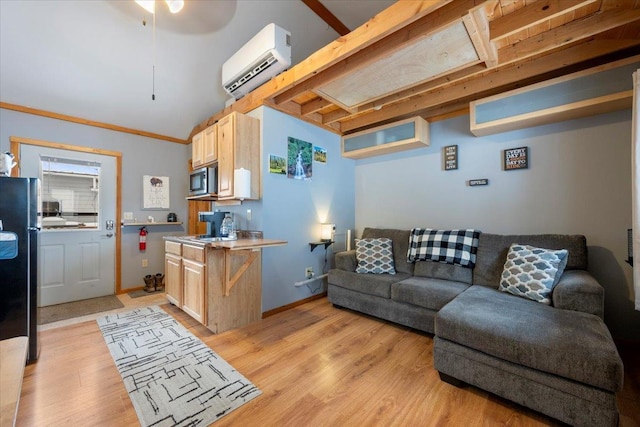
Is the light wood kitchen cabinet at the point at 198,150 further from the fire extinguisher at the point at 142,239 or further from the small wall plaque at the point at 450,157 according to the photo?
the small wall plaque at the point at 450,157

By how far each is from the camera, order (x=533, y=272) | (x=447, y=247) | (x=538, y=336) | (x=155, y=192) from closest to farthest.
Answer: (x=538, y=336)
(x=533, y=272)
(x=447, y=247)
(x=155, y=192)

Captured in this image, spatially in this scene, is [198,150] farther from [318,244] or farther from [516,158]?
[516,158]

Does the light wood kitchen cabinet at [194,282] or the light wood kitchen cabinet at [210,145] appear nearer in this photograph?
the light wood kitchen cabinet at [194,282]

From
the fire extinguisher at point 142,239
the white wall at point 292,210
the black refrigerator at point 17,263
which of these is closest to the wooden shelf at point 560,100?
the white wall at point 292,210

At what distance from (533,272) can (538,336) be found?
80 cm

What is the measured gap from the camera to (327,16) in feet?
9.37

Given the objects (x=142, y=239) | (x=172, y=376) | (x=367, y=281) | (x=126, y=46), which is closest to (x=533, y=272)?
(x=367, y=281)

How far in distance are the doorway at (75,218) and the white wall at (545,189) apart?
412 cm

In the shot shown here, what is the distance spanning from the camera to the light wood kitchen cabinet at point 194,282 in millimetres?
Result: 2539

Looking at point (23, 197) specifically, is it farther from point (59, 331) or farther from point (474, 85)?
point (474, 85)

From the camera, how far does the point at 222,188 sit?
120 inches

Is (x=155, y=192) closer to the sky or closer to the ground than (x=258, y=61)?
closer to the ground

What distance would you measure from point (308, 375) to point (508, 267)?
1.93 meters

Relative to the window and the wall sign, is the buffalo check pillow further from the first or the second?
the window
